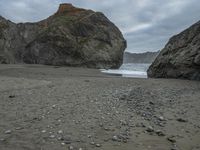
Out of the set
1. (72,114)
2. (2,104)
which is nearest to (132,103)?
(72,114)

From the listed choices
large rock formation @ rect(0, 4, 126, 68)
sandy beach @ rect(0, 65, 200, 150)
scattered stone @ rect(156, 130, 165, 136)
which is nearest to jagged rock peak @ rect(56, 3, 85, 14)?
large rock formation @ rect(0, 4, 126, 68)

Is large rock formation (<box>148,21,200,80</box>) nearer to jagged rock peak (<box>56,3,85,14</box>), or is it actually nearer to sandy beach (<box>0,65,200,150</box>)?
sandy beach (<box>0,65,200,150</box>)

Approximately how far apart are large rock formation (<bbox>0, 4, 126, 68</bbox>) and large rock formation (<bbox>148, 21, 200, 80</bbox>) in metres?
22.9

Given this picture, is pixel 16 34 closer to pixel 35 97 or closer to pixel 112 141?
pixel 35 97

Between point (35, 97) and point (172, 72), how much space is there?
12.5 m

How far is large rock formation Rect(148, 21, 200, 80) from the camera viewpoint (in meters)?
16.9

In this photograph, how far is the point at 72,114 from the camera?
640cm

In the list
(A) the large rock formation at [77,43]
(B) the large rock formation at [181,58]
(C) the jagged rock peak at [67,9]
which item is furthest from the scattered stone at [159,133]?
(C) the jagged rock peak at [67,9]

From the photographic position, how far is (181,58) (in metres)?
17.9

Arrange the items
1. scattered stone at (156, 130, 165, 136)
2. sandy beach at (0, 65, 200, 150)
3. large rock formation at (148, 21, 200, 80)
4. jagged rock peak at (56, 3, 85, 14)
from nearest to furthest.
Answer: sandy beach at (0, 65, 200, 150), scattered stone at (156, 130, 165, 136), large rock formation at (148, 21, 200, 80), jagged rock peak at (56, 3, 85, 14)

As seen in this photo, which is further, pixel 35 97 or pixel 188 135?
pixel 35 97

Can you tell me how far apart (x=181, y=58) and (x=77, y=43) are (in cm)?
2787

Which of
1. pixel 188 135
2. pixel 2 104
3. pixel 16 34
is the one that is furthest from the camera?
pixel 16 34

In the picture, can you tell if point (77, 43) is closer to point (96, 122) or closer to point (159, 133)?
point (96, 122)
